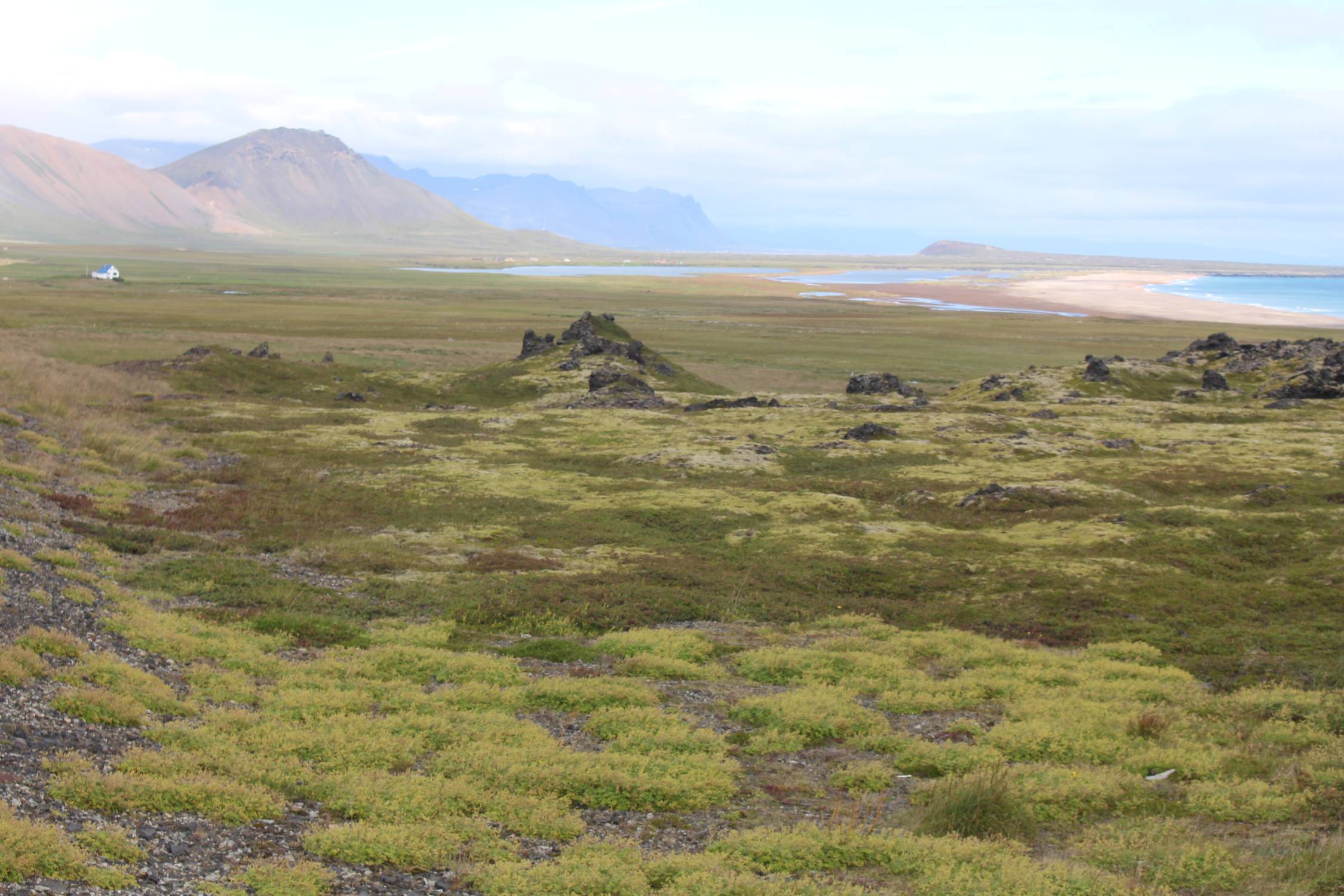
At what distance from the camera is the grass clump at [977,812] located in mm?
15922

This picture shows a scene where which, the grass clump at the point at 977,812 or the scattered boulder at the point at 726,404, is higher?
the scattered boulder at the point at 726,404

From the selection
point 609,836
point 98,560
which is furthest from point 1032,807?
point 98,560

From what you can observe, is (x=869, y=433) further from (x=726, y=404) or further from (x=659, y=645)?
(x=659, y=645)

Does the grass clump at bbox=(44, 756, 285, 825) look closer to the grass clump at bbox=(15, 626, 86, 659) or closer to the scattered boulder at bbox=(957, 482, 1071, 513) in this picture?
the grass clump at bbox=(15, 626, 86, 659)

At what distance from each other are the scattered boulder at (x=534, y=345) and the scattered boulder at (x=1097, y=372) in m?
54.6

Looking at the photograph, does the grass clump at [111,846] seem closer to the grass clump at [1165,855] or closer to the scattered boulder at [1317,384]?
the grass clump at [1165,855]

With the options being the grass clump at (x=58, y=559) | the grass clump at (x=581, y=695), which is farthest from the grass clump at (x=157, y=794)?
the grass clump at (x=58, y=559)

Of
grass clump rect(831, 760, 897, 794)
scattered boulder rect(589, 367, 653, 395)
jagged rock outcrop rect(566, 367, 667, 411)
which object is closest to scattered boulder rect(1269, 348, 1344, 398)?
jagged rock outcrop rect(566, 367, 667, 411)

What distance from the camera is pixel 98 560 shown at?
2914 centimetres

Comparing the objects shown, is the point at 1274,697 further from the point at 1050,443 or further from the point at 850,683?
the point at 1050,443

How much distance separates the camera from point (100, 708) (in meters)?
17.6

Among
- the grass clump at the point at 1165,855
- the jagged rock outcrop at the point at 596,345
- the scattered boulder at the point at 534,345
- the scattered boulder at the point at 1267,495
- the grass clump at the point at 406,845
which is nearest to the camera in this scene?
the grass clump at the point at 1165,855

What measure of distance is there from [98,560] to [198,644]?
8.96 m

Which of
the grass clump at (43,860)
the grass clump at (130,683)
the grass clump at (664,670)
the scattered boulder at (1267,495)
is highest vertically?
Result: the scattered boulder at (1267,495)
